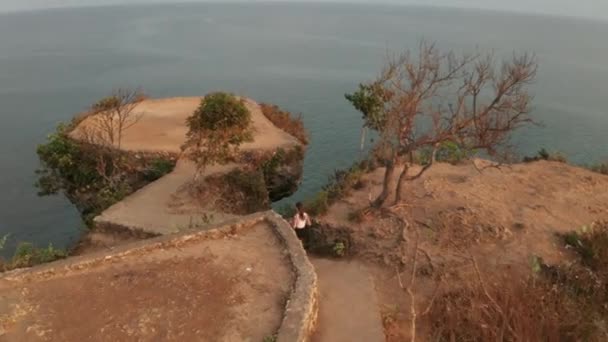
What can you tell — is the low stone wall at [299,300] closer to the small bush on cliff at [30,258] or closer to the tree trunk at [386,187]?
the tree trunk at [386,187]

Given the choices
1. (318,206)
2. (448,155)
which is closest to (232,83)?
(448,155)

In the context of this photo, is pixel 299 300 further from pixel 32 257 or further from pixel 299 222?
pixel 32 257

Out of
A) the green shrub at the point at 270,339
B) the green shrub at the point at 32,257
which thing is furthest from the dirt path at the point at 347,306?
the green shrub at the point at 32,257

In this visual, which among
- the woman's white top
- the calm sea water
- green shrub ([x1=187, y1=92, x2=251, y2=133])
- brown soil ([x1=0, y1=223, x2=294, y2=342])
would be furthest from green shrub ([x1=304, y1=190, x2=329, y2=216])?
the calm sea water

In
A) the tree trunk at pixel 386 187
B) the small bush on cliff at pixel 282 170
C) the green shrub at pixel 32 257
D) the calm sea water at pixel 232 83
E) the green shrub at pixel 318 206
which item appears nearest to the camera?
the green shrub at pixel 32 257

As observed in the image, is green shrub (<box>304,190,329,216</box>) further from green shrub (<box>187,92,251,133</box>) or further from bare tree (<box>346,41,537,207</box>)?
green shrub (<box>187,92,251,133</box>)

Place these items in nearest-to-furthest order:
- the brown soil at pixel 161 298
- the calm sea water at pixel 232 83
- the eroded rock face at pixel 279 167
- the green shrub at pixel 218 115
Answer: the brown soil at pixel 161 298, the green shrub at pixel 218 115, the eroded rock face at pixel 279 167, the calm sea water at pixel 232 83

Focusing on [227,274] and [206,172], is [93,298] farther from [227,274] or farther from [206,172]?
[206,172]
